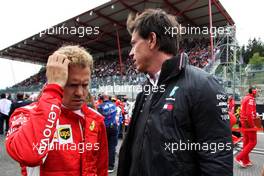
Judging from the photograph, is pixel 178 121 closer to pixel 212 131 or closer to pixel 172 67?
pixel 212 131

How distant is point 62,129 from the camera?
1792 mm

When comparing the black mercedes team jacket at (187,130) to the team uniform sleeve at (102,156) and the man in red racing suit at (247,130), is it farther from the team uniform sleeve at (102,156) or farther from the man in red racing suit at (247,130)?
the man in red racing suit at (247,130)

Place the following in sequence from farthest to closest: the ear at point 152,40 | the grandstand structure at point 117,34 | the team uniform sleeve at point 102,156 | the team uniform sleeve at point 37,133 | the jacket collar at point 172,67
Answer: the grandstand structure at point 117,34 < the team uniform sleeve at point 102,156 < the ear at point 152,40 < the jacket collar at point 172,67 < the team uniform sleeve at point 37,133

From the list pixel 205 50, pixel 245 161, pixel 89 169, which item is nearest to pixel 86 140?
pixel 89 169

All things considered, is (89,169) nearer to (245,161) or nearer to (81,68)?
(81,68)

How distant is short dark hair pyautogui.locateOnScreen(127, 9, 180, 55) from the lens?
171 cm

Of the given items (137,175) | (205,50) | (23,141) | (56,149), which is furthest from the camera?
(205,50)

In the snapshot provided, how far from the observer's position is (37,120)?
1.29 m

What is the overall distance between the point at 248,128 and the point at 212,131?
18.2 ft

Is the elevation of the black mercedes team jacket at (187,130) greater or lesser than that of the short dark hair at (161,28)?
lesser

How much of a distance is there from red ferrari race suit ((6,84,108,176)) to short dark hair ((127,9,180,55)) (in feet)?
2.19

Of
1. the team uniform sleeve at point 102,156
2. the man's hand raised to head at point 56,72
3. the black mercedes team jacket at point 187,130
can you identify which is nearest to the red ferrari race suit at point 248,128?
the team uniform sleeve at point 102,156

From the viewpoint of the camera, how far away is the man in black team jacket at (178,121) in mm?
1378

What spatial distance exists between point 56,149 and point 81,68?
54 cm
